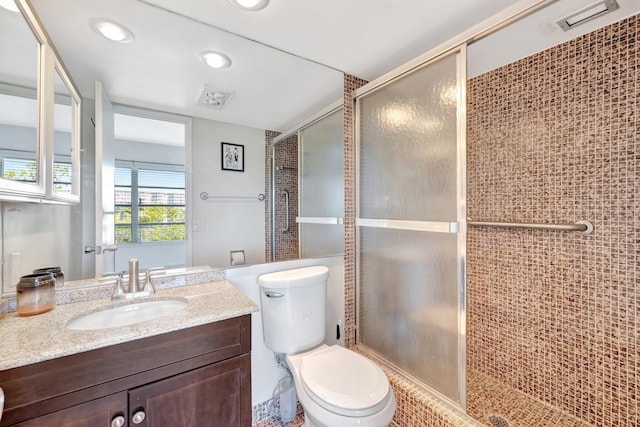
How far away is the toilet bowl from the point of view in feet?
3.52

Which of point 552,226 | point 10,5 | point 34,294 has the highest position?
point 10,5

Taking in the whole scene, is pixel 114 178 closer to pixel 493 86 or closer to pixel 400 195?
pixel 400 195

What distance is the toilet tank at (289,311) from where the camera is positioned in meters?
1.46

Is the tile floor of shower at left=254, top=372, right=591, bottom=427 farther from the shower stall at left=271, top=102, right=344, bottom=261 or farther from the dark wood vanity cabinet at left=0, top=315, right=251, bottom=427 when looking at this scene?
the shower stall at left=271, top=102, right=344, bottom=261

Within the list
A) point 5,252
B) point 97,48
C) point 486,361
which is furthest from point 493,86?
point 5,252

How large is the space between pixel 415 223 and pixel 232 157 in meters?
1.14

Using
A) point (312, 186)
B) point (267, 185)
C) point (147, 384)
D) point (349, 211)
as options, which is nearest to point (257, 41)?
point (267, 185)

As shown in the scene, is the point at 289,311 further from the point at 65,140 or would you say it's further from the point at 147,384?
the point at 65,140

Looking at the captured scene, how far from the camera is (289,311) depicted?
147cm

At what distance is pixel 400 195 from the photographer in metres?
1.60

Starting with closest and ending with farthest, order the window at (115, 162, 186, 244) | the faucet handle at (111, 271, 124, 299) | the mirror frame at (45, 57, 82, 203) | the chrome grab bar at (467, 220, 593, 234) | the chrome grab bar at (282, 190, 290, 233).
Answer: the mirror frame at (45, 57, 82, 203)
the faucet handle at (111, 271, 124, 299)
the window at (115, 162, 186, 244)
the chrome grab bar at (467, 220, 593, 234)
the chrome grab bar at (282, 190, 290, 233)

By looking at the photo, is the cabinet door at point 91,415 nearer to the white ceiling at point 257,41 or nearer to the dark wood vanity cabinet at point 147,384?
the dark wood vanity cabinet at point 147,384

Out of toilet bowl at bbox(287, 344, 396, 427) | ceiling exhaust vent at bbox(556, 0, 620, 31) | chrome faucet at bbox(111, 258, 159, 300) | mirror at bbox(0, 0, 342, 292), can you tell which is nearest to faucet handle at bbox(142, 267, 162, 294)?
chrome faucet at bbox(111, 258, 159, 300)

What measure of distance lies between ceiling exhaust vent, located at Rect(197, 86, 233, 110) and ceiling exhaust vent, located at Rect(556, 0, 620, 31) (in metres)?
1.76
